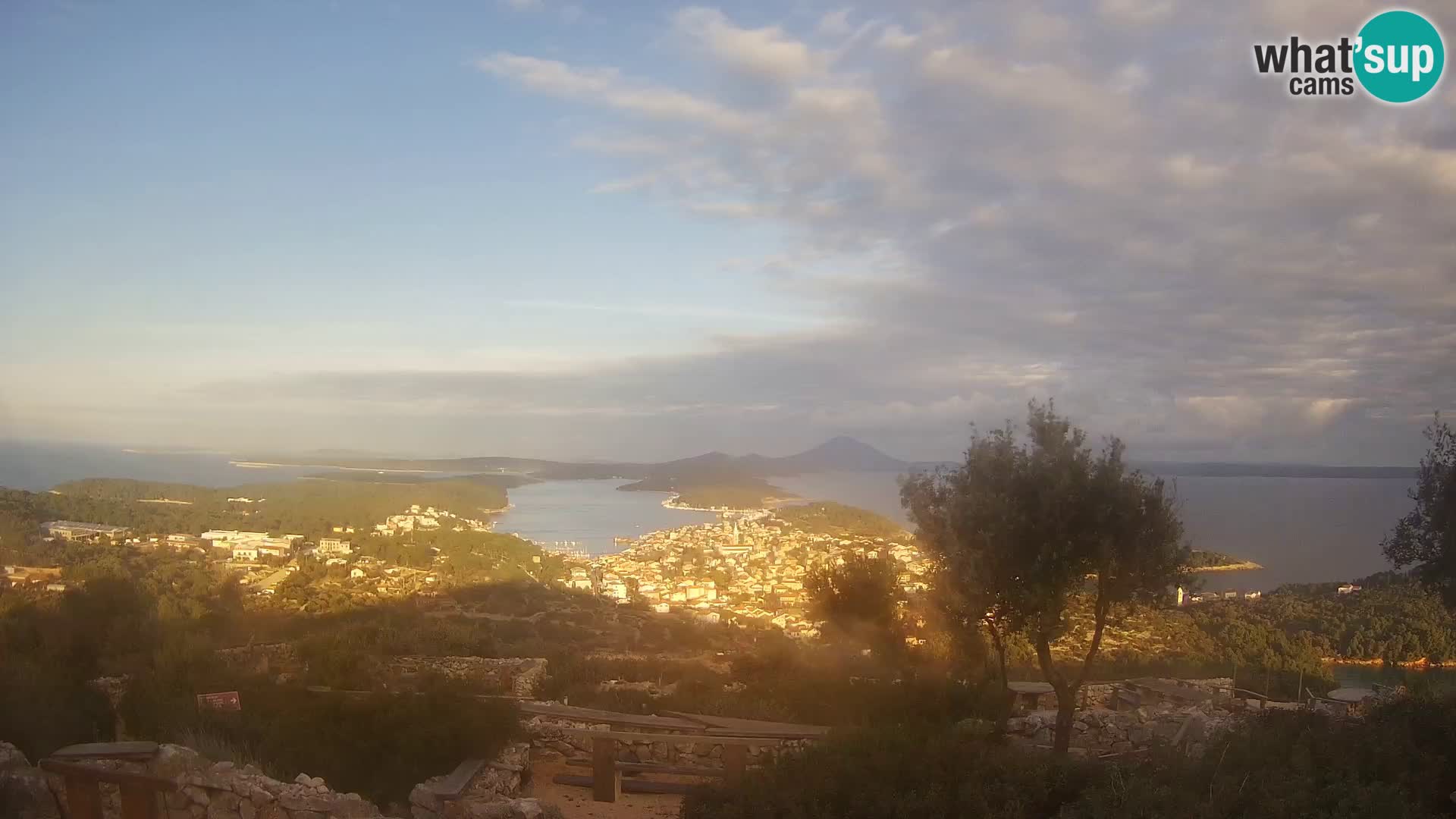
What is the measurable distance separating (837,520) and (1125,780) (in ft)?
78.9

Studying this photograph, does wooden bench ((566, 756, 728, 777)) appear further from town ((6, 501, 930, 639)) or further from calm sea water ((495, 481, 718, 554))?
calm sea water ((495, 481, 718, 554))

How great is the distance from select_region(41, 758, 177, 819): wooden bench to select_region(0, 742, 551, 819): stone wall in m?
0.09

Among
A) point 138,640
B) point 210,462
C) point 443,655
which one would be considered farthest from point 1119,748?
point 210,462

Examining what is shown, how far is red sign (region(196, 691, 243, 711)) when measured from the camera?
29.5 ft

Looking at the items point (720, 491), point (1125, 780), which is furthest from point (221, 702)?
point (720, 491)

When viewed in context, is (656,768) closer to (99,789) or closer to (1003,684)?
(1003,684)

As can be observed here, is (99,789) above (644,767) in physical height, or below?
above

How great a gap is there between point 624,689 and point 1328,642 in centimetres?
1442

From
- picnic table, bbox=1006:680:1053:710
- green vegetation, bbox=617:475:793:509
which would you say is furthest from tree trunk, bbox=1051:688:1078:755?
green vegetation, bbox=617:475:793:509

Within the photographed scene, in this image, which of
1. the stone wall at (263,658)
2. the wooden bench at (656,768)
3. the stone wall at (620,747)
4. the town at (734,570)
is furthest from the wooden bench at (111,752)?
the town at (734,570)

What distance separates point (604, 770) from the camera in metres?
8.83

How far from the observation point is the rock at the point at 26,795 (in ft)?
22.4

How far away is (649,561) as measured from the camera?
1174 inches

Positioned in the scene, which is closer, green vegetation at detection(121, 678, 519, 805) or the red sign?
A: green vegetation at detection(121, 678, 519, 805)
